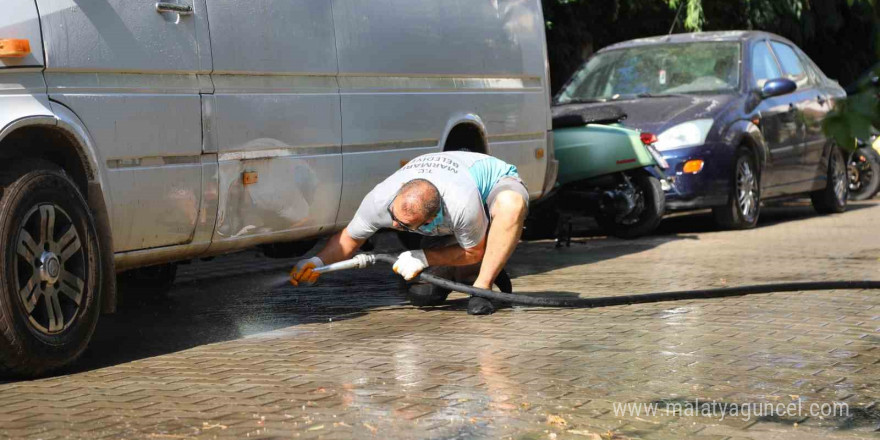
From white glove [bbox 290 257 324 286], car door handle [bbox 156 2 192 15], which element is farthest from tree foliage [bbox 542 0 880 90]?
car door handle [bbox 156 2 192 15]

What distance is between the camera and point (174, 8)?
20.6 ft

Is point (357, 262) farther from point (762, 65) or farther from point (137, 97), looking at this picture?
point (762, 65)

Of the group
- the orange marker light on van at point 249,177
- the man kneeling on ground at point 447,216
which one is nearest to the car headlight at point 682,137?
the man kneeling on ground at point 447,216

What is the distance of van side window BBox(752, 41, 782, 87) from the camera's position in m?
12.8

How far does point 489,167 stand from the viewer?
763 cm

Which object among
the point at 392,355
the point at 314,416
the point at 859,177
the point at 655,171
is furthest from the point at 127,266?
the point at 859,177

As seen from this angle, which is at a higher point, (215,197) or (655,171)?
(215,197)

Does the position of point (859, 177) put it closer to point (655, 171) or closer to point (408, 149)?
point (655, 171)

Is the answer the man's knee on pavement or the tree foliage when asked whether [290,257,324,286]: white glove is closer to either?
the man's knee on pavement

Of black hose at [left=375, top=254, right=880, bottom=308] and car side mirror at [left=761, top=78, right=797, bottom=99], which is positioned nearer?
black hose at [left=375, top=254, right=880, bottom=308]

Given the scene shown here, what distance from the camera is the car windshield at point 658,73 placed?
12734 millimetres

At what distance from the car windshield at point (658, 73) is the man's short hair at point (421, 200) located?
605cm

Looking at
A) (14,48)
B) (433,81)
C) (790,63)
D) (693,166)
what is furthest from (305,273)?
(790,63)

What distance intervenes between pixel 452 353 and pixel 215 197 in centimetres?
149
